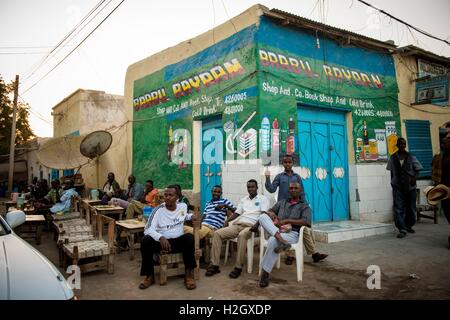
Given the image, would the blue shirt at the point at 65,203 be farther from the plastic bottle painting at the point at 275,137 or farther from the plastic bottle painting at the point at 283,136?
the plastic bottle painting at the point at 283,136

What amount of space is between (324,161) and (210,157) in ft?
9.62

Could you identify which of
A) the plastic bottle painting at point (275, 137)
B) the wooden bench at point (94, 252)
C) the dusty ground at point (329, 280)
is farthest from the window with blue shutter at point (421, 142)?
the wooden bench at point (94, 252)

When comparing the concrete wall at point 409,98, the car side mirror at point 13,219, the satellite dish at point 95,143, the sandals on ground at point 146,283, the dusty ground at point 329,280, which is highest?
the concrete wall at point 409,98

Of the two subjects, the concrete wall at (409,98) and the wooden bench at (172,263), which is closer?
the wooden bench at (172,263)

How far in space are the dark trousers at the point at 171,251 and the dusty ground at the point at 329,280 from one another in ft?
0.88

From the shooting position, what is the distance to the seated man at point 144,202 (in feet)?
Result: 24.8

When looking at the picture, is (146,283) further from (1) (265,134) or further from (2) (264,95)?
(2) (264,95)

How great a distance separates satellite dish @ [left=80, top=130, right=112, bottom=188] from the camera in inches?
444

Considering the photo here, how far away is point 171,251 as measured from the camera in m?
4.36

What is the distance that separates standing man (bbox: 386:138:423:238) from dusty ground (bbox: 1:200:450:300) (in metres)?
1.06

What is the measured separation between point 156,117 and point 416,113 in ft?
27.1

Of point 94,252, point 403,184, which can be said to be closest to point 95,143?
point 94,252

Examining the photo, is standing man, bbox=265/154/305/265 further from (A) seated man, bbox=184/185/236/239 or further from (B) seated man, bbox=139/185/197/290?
(B) seated man, bbox=139/185/197/290
